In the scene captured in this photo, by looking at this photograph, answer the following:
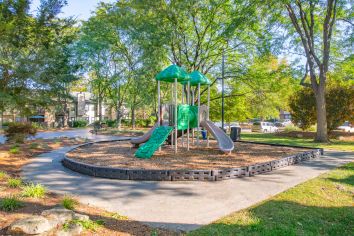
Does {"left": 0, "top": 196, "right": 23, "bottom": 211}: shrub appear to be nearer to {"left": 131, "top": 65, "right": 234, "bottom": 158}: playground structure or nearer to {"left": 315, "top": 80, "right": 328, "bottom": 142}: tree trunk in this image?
{"left": 131, "top": 65, "right": 234, "bottom": 158}: playground structure

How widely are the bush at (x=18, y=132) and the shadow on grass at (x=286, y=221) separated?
593 inches

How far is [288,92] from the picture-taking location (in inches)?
925

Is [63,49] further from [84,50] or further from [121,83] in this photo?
[121,83]

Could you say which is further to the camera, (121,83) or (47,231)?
(121,83)

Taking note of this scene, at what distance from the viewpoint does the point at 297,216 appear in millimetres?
4805

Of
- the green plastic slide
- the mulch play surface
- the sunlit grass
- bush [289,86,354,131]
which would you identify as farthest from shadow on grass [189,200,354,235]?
bush [289,86,354,131]

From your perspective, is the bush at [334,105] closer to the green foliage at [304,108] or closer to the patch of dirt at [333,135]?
the green foliage at [304,108]

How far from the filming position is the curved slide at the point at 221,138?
11.2 meters

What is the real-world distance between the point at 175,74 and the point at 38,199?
23.8ft

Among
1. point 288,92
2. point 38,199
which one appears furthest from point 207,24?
point 38,199

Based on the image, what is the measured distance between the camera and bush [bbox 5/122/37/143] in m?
16.0

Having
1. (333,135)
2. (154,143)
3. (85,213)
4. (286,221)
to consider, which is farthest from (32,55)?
(333,135)

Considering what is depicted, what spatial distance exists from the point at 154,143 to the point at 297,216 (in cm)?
680

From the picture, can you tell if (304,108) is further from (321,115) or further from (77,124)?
(77,124)
